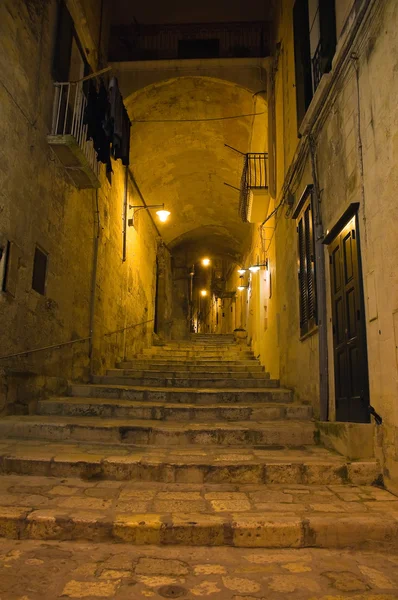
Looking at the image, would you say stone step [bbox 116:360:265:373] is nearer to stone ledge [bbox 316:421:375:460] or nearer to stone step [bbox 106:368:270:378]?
stone step [bbox 106:368:270:378]

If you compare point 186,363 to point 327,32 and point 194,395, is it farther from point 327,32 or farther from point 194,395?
point 327,32

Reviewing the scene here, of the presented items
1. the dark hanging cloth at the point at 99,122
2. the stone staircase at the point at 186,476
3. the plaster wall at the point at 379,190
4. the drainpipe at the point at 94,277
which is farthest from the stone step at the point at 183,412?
the dark hanging cloth at the point at 99,122

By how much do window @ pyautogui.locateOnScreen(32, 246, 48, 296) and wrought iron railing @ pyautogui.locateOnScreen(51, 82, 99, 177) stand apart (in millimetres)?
1818

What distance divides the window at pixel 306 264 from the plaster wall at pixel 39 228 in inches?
152

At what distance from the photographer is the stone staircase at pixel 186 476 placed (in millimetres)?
3121

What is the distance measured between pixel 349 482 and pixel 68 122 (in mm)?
6664

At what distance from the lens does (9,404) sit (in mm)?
5723

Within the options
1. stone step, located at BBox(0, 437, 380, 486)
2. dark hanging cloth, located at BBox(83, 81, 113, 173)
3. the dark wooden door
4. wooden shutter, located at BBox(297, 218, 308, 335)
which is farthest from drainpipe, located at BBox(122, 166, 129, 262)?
stone step, located at BBox(0, 437, 380, 486)

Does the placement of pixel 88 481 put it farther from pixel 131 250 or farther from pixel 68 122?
pixel 131 250

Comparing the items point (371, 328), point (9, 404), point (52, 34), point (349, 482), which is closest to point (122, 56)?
point (52, 34)

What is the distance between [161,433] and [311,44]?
18.9 feet

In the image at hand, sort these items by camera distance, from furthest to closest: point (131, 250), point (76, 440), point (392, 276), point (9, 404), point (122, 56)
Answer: point (131, 250) → point (122, 56) → point (9, 404) → point (76, 440) → point (392, 276)

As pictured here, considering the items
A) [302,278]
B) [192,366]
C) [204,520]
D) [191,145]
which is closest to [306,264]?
[302,278]

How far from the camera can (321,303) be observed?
5.62 meters
